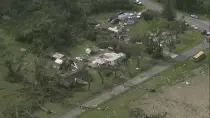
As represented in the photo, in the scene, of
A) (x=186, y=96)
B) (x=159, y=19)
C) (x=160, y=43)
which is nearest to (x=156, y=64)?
(x=160, y=43)

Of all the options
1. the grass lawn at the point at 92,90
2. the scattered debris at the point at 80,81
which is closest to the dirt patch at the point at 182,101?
the grass lawn at the point at 92,90

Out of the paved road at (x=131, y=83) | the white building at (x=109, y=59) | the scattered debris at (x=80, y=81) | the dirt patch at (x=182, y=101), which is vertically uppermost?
the white building at (x=109, y=59)

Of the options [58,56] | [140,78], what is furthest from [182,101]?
[58,56]

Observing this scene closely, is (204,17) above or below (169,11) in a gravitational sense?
below

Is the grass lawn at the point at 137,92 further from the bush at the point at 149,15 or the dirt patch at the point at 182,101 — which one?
the bush at the point at 149,15

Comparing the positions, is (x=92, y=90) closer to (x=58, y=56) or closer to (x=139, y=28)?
(x=58, y=56)

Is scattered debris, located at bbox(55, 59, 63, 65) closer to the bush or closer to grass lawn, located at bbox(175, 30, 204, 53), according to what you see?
grass lawn, located at bbox(175, 30, 204, 53)

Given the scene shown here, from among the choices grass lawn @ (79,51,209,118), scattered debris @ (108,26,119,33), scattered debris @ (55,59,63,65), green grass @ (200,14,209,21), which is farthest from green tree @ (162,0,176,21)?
scattered debris @ (55,59,63,65)
